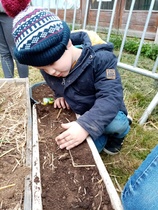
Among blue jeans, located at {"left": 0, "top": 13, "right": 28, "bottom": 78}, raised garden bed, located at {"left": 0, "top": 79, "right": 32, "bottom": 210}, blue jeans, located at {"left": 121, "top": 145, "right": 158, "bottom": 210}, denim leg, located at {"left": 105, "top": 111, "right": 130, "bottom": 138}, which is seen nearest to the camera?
blue jeans, located at {"left": 121, "top": 145, "right": 158, "bottom": 210}

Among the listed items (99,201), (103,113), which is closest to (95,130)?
(103,113)

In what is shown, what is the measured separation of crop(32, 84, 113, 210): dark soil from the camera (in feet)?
2.99

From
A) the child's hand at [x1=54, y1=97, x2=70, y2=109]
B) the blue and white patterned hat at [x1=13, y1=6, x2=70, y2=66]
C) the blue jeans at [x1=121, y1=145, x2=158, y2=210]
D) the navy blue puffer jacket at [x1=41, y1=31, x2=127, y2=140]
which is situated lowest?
the child's hand at [x1=54, y1=97, x2=70, y2=109]

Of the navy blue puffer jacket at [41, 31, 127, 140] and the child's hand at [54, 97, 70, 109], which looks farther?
the child's hand at [54, 97, 70, 109]

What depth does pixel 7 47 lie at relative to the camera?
2.23 m

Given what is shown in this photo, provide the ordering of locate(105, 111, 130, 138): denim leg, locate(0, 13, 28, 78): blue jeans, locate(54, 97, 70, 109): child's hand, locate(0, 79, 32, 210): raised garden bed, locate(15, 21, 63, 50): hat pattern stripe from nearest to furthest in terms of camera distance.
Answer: locate(0, 79, 32, 210): raised garden bed, locate(15, 21, 63, 50): hat pattern stripe, locate(105, 111, 130, 138): denim leg, locate(54, 97, 70, 109): child's hand, locate(0, 13, 28, 78): blue jeans

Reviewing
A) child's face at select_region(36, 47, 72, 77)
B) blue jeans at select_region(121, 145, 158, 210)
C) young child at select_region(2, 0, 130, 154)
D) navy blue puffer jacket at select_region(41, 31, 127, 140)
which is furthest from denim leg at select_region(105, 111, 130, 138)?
blue jeans at select_region(121, 145, 158, 210)

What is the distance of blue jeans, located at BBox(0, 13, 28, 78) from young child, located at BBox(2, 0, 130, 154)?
812 mm

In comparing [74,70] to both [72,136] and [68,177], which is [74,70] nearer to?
[72,136]

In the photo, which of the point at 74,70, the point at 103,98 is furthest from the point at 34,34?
the point at 103,98

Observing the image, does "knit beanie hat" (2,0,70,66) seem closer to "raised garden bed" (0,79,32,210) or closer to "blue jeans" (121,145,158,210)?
"raised garden bed" (0,79,32,210)

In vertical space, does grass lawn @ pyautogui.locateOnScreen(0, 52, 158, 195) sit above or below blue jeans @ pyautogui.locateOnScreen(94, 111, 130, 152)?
below

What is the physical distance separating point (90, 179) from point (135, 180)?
302 millimetres

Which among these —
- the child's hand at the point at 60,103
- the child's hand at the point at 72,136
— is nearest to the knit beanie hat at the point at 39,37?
the child's hand at the point at 72,136
